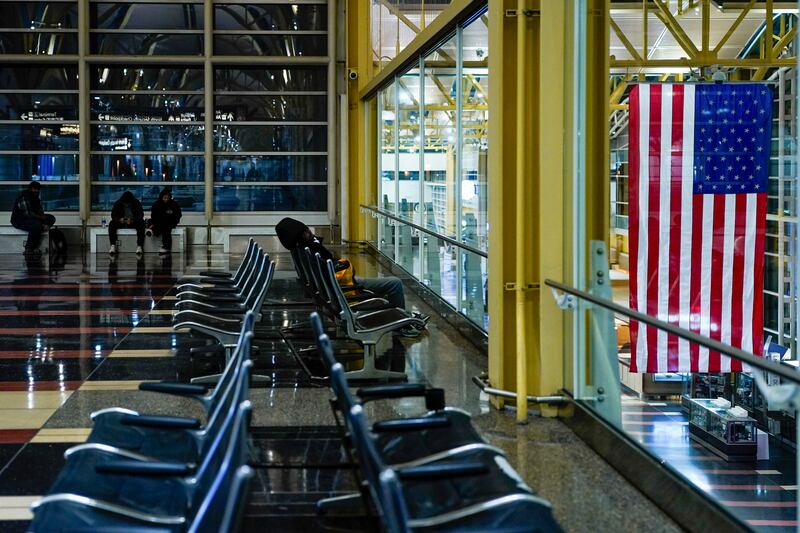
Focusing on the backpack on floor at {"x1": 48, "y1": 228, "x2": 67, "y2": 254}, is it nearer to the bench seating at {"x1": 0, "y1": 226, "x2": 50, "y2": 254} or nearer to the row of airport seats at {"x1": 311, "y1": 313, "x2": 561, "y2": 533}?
the bench seating at {"x1": 0, "y1": 226, "x2": 50, "y2": 254}

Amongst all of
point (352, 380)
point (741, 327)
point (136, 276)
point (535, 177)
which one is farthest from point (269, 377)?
point (136, 276)

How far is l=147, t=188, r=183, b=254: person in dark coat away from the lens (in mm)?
20734

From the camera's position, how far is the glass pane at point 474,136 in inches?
350

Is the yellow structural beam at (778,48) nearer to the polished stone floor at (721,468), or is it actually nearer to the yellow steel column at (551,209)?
the yellow steel column at (551,209)

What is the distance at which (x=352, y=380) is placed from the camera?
7.70 meters

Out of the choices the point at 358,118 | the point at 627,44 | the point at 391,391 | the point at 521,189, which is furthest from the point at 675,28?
the point at 358,118

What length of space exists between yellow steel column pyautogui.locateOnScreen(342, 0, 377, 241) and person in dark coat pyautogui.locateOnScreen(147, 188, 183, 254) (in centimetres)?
333

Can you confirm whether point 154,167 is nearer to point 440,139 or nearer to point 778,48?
point 440,139

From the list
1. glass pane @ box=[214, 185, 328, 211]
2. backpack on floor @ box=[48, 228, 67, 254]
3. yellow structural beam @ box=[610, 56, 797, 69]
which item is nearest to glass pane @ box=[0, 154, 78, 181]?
backpack on floor @ box=[48, 228, 67, 254]

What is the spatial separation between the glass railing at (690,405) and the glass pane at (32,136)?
18.4 meters

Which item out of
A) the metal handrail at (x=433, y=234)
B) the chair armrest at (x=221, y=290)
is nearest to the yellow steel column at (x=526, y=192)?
the metal handrail at (x=433, y=234)

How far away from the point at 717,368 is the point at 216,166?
64.9ft

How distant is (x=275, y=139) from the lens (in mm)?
23266

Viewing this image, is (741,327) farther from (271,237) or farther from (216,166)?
(216,166)
